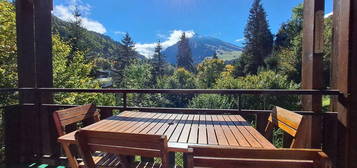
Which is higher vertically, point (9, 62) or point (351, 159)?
point (9, 62)

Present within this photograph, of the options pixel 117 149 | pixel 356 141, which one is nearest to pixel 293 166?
pixel 117 149

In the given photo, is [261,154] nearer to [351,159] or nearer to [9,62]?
[351,159]

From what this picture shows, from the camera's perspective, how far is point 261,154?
85cm

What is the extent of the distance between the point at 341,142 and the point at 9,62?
7.36m

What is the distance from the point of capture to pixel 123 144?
Answer: 1133mm

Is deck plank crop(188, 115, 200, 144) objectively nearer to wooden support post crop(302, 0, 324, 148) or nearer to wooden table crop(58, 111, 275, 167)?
wooden table crop(58, 111, 275, 167)

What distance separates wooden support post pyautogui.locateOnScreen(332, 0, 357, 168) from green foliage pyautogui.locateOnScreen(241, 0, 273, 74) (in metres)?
23.6

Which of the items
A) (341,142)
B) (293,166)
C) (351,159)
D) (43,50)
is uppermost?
(43,50)

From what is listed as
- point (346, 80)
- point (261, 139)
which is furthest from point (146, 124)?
point (346, 80)

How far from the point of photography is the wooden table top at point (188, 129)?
140cm

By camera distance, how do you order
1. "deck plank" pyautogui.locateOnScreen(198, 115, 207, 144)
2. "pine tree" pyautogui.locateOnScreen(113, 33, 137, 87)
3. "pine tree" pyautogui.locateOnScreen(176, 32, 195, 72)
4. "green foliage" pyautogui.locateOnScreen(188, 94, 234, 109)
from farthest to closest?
"pine tree" pyautogui.locateOnScreen(176, 32, 195, 72) → "pine tree" pyautogui.locateOnScreen(113, 33, 137, 87) → "green foliage" pyautogui.locateOnScreen(188, 94, 234, 109) → "deck plank" pyautogui.locateOnScreen(198, 115, 207, 144)

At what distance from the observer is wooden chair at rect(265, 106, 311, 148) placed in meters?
1.49

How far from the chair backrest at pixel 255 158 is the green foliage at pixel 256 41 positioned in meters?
25.2

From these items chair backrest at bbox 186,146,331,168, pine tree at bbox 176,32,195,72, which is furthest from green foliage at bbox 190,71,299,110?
pine tree at bbox 176,32,195,72
